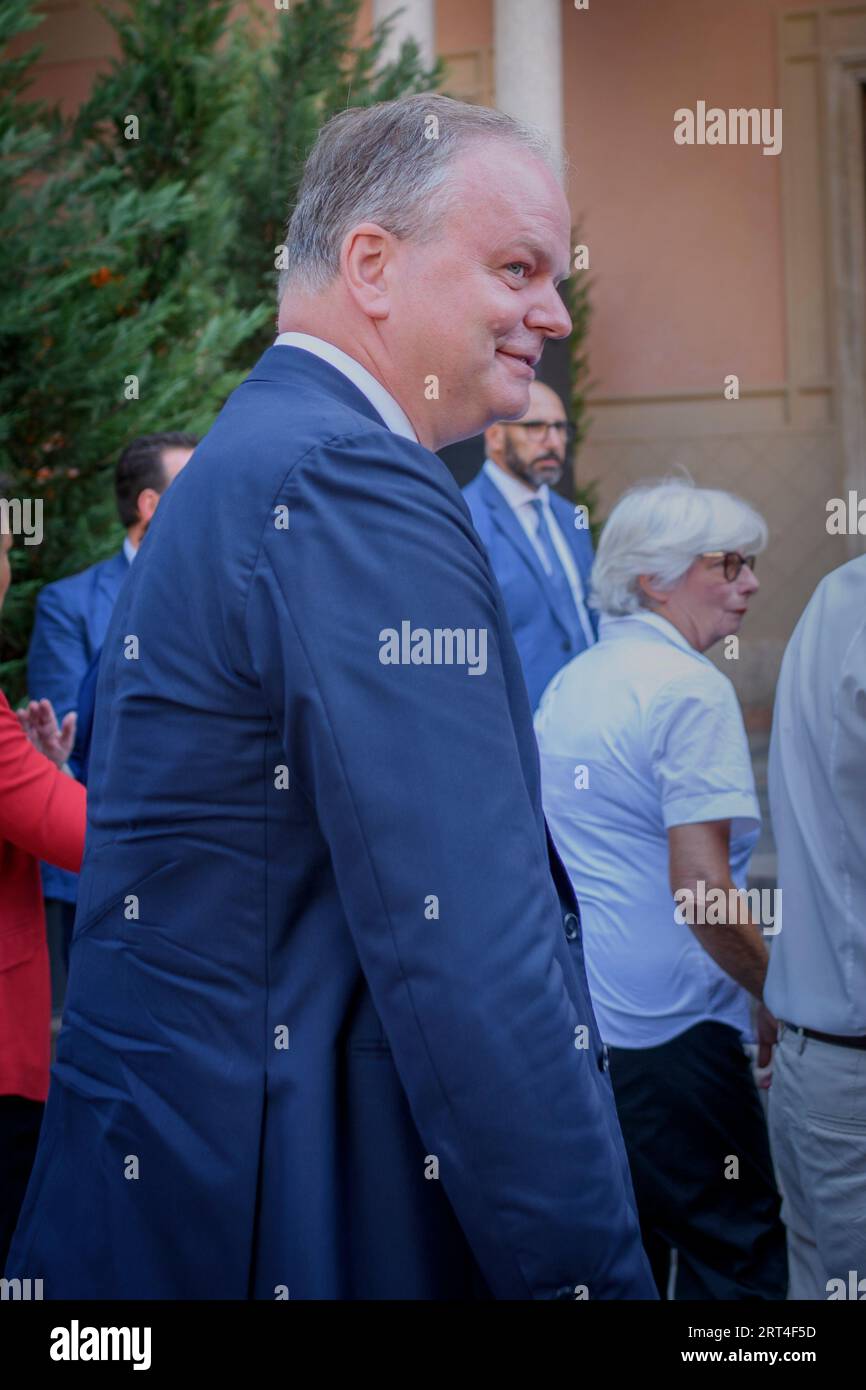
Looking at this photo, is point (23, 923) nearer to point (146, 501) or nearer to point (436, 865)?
point (436, 865)

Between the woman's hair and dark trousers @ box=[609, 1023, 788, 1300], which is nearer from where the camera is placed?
dark trousers @ box=[609, 1023, 788, 1300]

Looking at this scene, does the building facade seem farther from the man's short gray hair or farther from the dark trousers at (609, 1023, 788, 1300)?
the man's short gray hair

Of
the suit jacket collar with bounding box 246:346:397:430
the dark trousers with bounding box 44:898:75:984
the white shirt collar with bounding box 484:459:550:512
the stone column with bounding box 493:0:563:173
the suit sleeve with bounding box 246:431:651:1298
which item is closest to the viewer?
the suit sleeve with bounding box 246:431:651:1298

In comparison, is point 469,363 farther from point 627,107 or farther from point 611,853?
point 627,107

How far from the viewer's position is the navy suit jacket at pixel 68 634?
12.8 feet

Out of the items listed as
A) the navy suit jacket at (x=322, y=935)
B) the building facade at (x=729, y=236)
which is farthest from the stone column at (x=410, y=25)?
the navy suit jacket at (x=322, y=935)

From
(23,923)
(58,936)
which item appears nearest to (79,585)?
(58,936)

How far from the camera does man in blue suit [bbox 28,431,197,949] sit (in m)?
3.81

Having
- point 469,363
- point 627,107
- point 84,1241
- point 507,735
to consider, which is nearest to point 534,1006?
point 507,735

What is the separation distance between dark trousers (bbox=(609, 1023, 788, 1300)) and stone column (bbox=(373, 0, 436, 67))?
20.4ft

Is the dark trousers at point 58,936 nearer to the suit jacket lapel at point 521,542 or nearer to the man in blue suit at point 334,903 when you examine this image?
the suit jacket lapel at point 521,542

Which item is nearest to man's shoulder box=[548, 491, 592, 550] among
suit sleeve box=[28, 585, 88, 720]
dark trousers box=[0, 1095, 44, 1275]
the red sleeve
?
suit sleeve box=[28, 585, 88, 720]

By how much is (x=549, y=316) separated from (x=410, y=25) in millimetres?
6910
